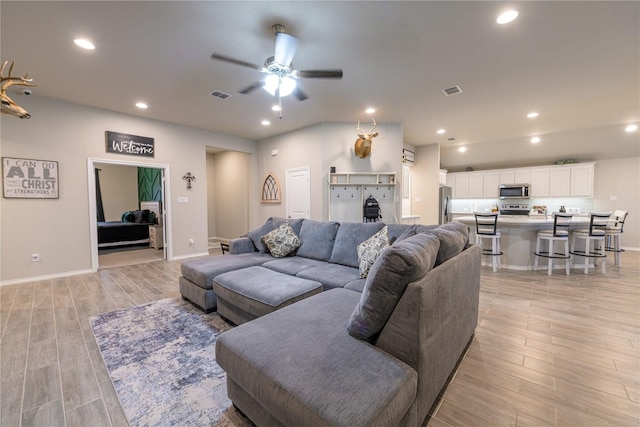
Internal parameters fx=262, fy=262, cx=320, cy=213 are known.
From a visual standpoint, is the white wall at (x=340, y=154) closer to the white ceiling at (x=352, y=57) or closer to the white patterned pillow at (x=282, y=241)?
the white ceiling at (x=352, y=57)

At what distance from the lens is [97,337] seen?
2340 millimetres

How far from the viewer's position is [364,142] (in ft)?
17.2

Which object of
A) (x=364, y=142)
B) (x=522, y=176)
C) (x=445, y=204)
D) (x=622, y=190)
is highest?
(x=364, y=142)

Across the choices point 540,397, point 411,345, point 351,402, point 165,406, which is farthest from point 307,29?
point 540,397

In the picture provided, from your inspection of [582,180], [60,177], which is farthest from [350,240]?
[582,180]

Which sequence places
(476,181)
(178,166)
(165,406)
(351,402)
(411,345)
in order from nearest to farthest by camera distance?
1. (351,402)
2. (411,345)
3. (165,406)
4. (178,166)
5. (476,181)

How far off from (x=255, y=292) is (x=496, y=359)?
198cm

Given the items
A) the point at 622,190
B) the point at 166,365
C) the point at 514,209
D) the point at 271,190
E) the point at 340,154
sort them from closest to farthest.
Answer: the point at 166,365
the point at 340,154
the point at 622,190
the point at 271,190
the point at 514,209

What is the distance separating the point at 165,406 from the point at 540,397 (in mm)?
2297

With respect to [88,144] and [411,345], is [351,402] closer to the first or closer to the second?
[411,345]

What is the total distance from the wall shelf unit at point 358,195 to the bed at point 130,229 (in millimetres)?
4891

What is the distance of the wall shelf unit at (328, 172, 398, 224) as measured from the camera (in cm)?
555

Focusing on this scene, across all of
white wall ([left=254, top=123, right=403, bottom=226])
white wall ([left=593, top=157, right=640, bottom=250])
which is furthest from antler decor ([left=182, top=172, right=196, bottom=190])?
white wall ([left=593, top=157, right=640, bottom=250])

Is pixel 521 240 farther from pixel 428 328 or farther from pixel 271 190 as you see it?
pixel 271 190
